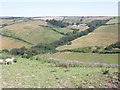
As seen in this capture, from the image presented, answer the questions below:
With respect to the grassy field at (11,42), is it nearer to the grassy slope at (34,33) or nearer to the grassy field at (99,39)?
the grassy slope at (34,33)

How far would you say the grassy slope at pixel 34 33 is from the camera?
307 feet

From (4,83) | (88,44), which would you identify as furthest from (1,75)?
(88,44)

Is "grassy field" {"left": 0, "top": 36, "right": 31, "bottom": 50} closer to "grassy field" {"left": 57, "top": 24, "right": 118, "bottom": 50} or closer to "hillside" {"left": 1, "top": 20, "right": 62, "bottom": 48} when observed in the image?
"hillside" {"left": 1, "top": 20, "right": 62, "bottom": 48}

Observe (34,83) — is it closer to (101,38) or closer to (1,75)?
(1,75)

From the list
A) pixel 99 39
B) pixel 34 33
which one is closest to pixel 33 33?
pixel 34 33

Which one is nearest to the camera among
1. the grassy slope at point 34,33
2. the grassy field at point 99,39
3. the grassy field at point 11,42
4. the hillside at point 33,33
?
the grassy field at point 99,39

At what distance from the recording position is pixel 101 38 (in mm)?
78312

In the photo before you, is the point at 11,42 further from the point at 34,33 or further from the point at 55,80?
the point at 55,80

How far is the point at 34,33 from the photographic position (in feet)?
333

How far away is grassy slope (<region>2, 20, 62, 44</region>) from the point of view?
9343 cm

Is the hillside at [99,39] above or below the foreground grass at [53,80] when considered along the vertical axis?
Answer: below

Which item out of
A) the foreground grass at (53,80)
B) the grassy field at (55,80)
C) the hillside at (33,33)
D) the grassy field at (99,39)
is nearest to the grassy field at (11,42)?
the hillside at (33,33)

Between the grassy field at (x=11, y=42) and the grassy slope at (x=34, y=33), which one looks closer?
the grassy field at (x=11, y=42)

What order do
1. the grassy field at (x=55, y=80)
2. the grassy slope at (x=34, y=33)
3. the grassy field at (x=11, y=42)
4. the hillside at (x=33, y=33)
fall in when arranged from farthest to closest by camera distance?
the grassy slope at (x=34, y=33) < the hillside at (x=33, y=33) < the grassy field at (x=11, y=42) < the grassy field at (x=55, y=80)
